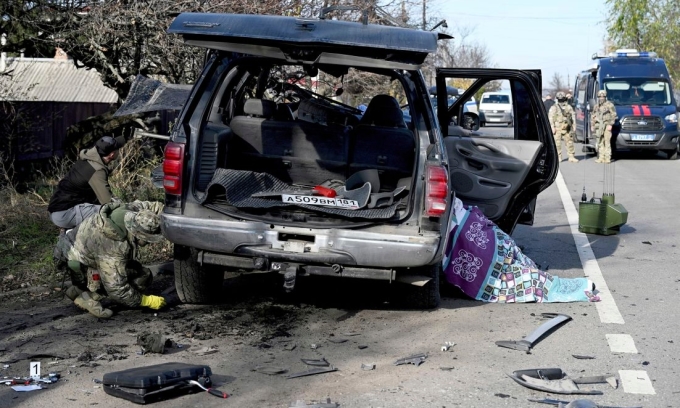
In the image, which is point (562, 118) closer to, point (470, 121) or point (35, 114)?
point (35, 114)

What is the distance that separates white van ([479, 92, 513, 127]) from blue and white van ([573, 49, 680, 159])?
1474cm

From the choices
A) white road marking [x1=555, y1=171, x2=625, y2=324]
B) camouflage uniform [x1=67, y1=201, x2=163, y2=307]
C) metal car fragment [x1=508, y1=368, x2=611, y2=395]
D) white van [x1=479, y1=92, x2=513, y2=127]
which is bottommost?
→ white van [x1=479, y1=92, x2=513, y2=127]

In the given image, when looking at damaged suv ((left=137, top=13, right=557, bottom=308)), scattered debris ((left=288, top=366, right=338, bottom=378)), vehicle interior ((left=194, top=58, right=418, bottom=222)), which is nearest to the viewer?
scattered debris ((left=288, top=366, right=338, bottom=378))

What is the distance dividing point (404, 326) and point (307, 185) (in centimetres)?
150

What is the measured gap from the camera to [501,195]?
869 centimetres

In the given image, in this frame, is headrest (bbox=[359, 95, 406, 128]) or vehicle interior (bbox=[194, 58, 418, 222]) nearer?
vehicle interior (bbox=[194, 58, 418, 222])

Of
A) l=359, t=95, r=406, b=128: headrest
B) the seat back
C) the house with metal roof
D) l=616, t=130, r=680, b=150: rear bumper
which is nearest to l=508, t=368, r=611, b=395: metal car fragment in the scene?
the seat back

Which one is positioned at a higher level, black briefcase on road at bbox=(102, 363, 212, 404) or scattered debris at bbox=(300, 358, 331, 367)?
black briefcase on road at bbox=(102, 363, 212, 404)

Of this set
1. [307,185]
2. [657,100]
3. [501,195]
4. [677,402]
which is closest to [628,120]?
[657,100]

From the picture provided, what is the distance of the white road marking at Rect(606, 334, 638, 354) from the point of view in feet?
19.7

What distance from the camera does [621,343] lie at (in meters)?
6.17

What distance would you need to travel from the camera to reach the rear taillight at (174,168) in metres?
6.38

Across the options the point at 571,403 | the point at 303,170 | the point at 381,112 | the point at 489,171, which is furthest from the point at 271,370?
the point at 489,171

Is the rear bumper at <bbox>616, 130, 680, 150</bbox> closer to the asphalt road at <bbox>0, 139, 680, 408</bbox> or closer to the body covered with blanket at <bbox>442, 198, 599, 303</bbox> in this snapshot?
the asphalt road at <bbox>0, 139, 680, 408</bbox>
